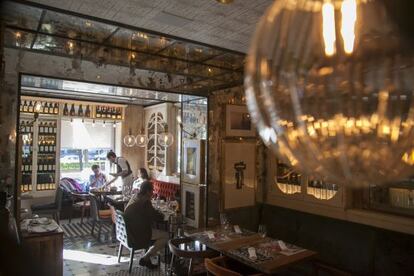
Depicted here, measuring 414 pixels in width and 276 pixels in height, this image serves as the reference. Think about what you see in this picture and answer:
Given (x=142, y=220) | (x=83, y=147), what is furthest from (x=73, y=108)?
(x=142, y=220)

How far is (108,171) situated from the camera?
947 cm

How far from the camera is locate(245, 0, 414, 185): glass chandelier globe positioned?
2.33 ft

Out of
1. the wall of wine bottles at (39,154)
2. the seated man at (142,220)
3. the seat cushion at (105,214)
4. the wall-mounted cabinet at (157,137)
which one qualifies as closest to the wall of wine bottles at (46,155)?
the wall of wine bottles at (39,154)

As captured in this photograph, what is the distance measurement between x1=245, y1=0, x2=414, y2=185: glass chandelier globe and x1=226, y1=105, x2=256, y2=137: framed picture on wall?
4108 mm

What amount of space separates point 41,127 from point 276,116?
28.3 feet

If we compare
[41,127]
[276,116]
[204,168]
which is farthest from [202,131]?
[41,127]

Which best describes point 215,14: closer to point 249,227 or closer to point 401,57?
point 401,57

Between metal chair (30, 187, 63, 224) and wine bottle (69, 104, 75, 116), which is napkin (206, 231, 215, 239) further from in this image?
wine bottle (69, 104, 75, 116)

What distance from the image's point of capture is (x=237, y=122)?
509cm

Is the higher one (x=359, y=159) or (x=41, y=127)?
(x=41, y=127)

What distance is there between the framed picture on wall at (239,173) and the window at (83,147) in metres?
5.47

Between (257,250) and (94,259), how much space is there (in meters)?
3.26

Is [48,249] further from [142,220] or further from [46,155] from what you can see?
[46,155]

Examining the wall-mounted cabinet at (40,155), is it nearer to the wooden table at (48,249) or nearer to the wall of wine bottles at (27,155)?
the wall of wine bottles at (27,155)
